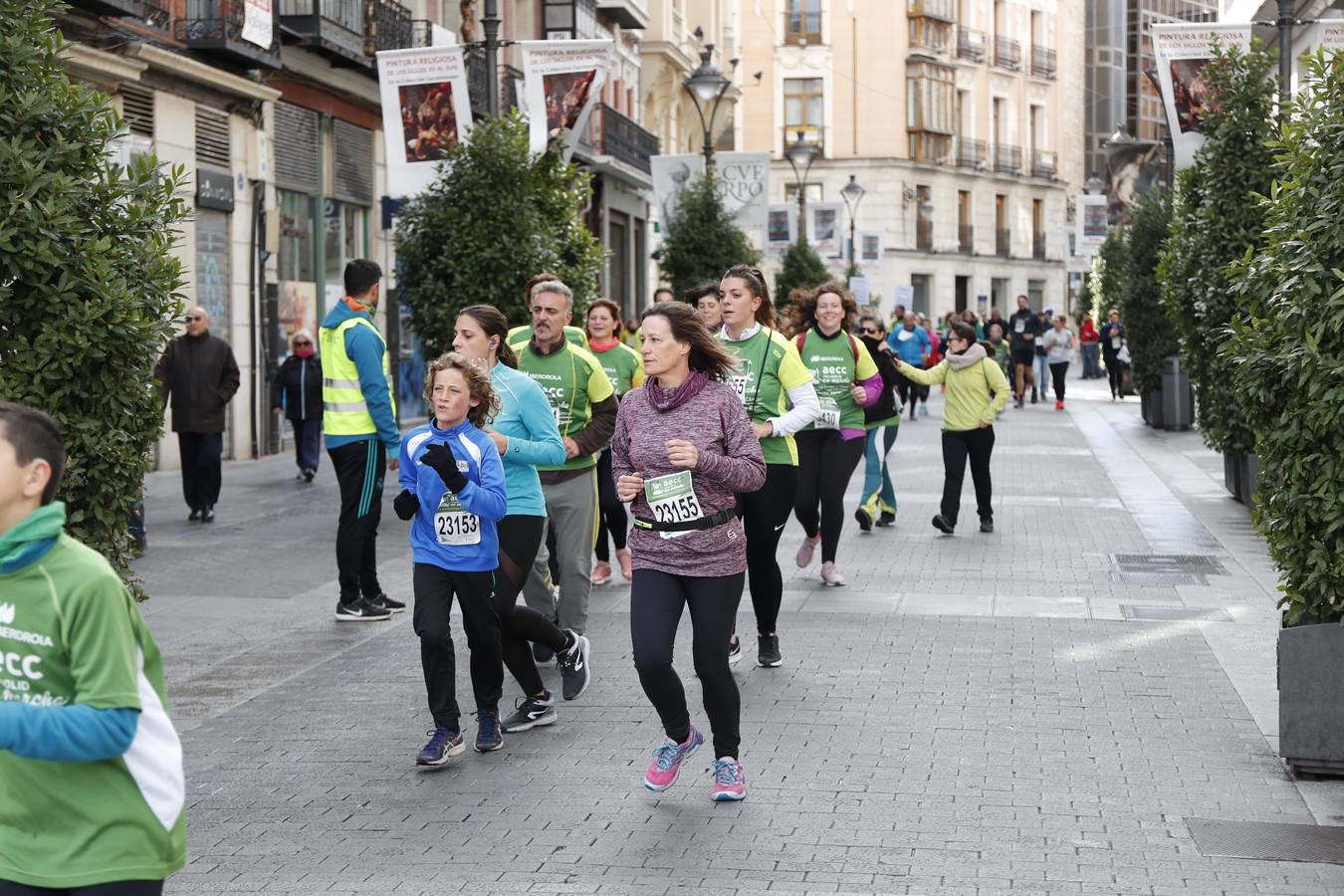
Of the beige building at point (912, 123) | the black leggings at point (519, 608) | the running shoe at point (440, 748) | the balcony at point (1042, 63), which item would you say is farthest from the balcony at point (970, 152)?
the running shoe at point (440, 748)

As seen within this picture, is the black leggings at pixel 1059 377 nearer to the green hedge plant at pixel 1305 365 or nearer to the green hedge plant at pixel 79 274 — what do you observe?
the green hedge plant at pixel 1305 365

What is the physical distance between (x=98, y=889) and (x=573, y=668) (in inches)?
191

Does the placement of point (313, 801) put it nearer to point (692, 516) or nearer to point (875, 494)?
point (692, 516)

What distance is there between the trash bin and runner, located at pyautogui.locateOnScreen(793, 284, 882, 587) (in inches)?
691

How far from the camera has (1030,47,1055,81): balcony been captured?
80.5 m

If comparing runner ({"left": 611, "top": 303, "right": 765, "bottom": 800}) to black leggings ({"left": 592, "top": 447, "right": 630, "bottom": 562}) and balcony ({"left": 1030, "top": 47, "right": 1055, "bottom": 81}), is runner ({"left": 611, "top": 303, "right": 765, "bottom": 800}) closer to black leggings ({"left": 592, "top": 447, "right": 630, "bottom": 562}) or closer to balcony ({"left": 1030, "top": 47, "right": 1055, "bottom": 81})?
black leggings ({"left": 592, "top": 447, "right": 630, "bottom": 562})

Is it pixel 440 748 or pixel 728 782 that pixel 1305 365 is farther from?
pixel 440 748

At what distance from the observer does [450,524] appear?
7.01m

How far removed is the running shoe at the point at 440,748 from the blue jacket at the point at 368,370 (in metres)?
3.60

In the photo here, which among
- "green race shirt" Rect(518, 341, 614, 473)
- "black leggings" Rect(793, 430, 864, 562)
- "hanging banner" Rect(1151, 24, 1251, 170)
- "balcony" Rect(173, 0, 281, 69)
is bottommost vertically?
"black leggings" Rect(793, 430, 864, 562)

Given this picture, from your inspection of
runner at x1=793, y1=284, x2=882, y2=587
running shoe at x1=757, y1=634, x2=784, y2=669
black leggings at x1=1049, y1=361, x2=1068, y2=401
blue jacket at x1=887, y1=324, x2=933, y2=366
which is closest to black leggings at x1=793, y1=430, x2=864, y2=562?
runner at x1=793, y1=284, x2=882, y2=587

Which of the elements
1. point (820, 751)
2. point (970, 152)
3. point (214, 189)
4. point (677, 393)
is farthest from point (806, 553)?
point (970, 152)

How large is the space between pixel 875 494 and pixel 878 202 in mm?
58370

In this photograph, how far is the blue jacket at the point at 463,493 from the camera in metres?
6.91
